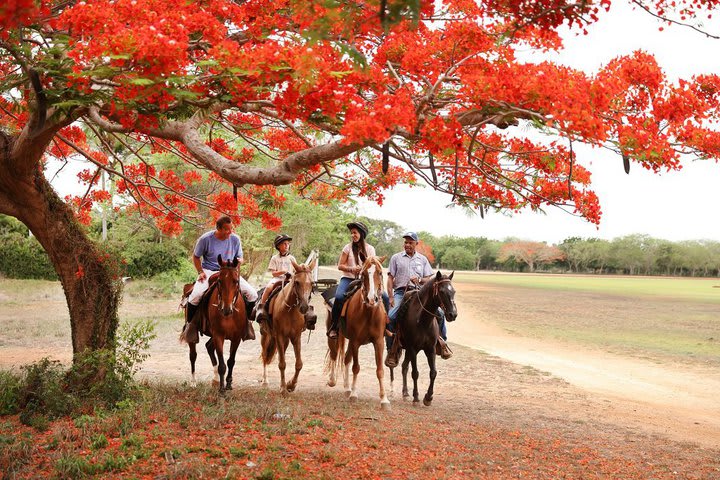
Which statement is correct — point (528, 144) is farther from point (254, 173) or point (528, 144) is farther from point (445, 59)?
point (254, 173)

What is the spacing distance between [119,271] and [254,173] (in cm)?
357

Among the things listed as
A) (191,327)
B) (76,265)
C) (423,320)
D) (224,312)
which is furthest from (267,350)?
(76,265)

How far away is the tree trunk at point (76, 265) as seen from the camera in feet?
28.3

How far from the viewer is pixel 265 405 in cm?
835

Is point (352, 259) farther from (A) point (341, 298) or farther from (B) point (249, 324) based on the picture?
(B) point (249, 324)

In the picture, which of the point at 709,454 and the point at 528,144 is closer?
the point at 709,454

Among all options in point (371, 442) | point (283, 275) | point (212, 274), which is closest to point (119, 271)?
point (212, 274)

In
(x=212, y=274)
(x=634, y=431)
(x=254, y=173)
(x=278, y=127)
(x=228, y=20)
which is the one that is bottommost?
(x=634, y=431)

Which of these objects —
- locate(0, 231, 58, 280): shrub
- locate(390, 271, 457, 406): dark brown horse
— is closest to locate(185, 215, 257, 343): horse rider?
locate(390, 271, 457, 406): dark brown horse

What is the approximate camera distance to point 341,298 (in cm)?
991

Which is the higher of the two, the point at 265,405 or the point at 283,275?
the point at 283,275

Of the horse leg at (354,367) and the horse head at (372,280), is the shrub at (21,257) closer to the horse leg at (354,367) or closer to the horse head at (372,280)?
the horse leg at (354,367)

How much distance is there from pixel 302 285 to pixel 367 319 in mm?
1077

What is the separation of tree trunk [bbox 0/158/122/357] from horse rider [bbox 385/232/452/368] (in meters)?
4.12
